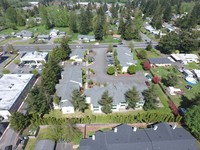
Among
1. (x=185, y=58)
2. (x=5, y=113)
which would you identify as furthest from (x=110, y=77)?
(x=185, y=58)

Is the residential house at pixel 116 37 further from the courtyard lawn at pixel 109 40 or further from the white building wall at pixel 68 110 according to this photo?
the white building wall at pixel 68 110

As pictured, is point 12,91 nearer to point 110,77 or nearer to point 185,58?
point 110,77

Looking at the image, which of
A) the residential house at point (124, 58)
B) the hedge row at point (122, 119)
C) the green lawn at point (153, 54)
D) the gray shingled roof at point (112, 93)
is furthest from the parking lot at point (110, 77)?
the green lawn at point (153, 54)

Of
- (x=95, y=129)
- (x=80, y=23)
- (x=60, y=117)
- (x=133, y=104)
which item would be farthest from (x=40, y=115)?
(x=80, y=23)

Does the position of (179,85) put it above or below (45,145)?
below

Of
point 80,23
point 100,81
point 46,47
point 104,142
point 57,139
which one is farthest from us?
point 80,23

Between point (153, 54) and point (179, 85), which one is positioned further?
point (153, 54)

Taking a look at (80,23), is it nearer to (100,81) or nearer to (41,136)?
(100,81)
